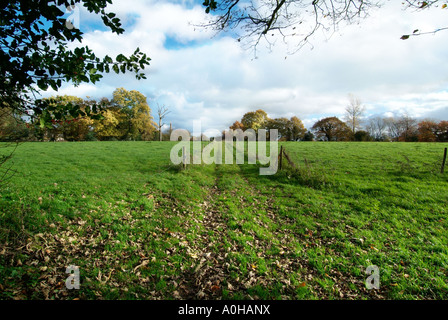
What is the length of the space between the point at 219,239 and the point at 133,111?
160 ft

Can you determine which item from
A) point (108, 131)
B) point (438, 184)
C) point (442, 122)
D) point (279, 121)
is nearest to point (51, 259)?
point (438, 184)

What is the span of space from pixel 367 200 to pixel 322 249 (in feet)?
16.3

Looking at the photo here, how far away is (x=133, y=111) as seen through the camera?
47.0 meters

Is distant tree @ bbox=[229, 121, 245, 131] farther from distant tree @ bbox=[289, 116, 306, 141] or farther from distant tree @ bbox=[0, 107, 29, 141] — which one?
distant tree @ bbox=[0, 107, 29, 141]

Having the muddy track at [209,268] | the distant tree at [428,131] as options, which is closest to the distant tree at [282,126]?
the distant tree at [428,131]

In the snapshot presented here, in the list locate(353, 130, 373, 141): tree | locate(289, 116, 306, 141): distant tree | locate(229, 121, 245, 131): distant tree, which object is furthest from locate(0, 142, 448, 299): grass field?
locate(229, 121, 245, 131): distant tree

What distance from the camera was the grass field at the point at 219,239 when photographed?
13.6 ft

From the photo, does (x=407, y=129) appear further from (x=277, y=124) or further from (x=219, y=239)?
(x=219, y=239)

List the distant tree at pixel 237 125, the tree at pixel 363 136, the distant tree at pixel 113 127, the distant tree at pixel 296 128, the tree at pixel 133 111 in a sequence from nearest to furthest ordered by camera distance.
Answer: the distant tree at pixel 113 127
the tree at pixel 133 111
the tree at pixel 363 136
the distant tree at pixel 296 128
the distant tree at pixel 237 125

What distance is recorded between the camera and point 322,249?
5.64m

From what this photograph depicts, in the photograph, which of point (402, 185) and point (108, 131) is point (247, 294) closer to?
point (402, 185)

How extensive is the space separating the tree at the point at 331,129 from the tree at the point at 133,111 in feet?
197

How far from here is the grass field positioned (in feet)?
13.6

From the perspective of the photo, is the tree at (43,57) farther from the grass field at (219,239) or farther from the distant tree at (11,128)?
the grass field at (219,239)
